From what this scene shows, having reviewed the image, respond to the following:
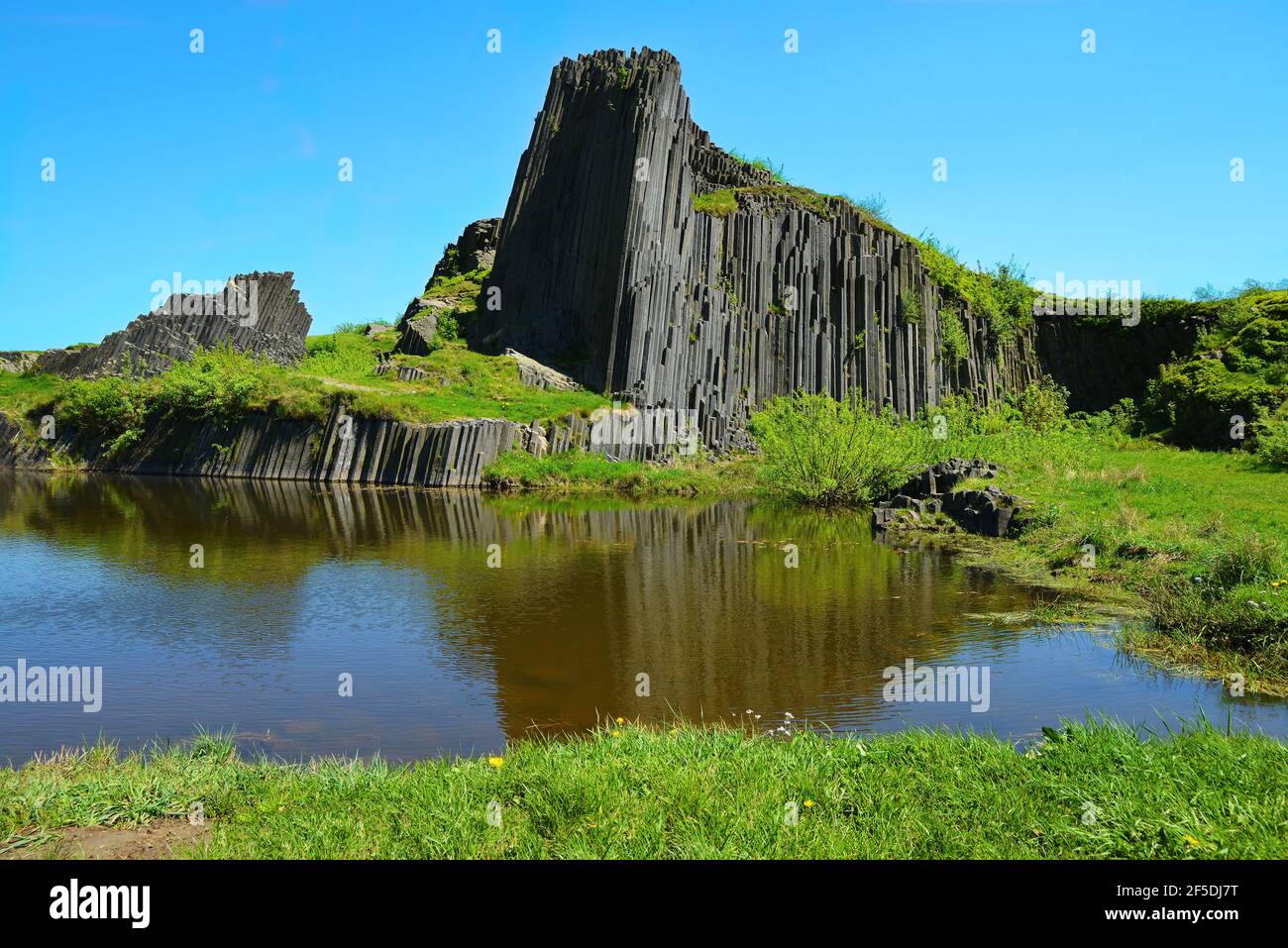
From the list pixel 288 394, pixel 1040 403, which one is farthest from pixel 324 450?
pixel 1040 403

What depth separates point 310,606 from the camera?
1430 centimetres

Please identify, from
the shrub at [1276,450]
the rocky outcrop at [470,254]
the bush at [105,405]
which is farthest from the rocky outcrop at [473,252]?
the shrub at [1276,450]

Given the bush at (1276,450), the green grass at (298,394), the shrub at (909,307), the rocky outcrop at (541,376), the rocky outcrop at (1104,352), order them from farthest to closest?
the rocky outcrop at (1104,352), the shrub at (909,307), the rocky outcrop at (541,376), the green grass at (298,394), the bush at (1276,450)

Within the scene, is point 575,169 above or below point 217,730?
above

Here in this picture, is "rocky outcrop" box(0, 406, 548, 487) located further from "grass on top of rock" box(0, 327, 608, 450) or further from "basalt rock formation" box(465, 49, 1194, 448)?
"basalt rock formation" box(465, 49, 1194, 448)

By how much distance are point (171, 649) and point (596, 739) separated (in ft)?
22.1

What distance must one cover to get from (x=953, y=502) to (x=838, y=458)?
5919 millimetres

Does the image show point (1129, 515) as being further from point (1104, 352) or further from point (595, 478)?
point (1104, 352)

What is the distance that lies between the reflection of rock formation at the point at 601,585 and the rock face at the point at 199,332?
1754 cm

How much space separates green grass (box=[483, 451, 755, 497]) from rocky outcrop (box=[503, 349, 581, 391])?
8.39 metres

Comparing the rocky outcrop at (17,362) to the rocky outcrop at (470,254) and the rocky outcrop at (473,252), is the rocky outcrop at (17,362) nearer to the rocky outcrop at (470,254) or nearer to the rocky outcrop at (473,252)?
the rocky outcrop at (470,254)

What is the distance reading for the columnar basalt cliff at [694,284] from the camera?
144 ft
